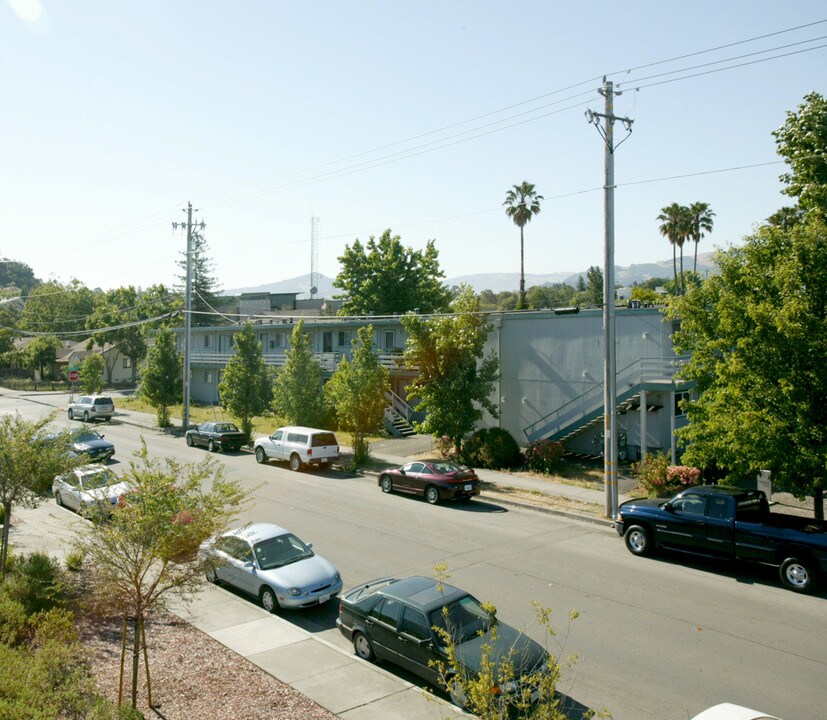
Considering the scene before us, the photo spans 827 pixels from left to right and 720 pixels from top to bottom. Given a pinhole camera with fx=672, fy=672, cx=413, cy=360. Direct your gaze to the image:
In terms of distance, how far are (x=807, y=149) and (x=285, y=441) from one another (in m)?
21.6

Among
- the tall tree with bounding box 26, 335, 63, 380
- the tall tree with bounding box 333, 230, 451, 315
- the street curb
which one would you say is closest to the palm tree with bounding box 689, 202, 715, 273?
the tall tree with bounding box 333, 230, 451, 315

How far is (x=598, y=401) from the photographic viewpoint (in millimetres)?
26500

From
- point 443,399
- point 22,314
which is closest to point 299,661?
point 443,399

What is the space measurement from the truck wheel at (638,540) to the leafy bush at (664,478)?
5.34m

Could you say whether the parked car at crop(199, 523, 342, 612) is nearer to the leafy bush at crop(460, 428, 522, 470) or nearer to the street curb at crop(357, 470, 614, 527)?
the street curb at crop(357, 470, 614, 527)

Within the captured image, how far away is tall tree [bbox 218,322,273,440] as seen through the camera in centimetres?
3472

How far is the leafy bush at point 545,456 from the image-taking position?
2623cm

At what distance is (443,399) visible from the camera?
26.9m

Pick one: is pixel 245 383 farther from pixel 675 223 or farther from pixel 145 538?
pixel 675 223

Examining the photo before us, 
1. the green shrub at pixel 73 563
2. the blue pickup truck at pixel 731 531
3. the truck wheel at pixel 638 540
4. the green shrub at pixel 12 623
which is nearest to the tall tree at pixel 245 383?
the green shrub at pixel 73 563

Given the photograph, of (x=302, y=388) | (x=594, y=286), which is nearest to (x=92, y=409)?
(x=302, y=388)

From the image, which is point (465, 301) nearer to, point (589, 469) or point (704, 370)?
point (589, 469)

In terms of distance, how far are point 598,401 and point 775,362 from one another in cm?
1129

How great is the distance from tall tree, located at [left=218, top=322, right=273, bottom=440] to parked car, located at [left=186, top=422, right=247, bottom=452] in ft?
4.31
